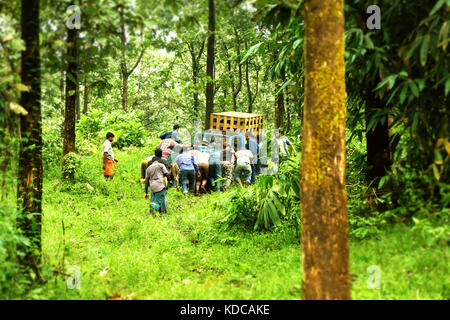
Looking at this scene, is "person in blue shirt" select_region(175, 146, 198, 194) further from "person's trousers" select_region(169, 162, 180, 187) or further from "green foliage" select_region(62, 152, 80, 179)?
"green foliage" select_region(62, 152, 80, 179)

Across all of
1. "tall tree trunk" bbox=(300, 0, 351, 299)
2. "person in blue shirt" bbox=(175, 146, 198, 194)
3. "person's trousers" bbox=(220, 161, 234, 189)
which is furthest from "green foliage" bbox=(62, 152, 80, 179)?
"tall tree trunk" bbox=(300, 0, 351, 299)

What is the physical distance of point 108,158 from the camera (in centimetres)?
1270

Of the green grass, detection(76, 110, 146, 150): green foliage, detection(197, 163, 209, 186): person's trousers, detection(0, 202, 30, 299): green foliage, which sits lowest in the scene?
the green grass

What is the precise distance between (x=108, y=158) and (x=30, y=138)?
7691 mm

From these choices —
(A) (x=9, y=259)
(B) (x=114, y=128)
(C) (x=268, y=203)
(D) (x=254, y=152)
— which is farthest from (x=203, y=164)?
(A) (x=9, y=259)

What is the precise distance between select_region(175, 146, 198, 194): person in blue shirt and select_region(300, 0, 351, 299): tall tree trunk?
25.5 feet

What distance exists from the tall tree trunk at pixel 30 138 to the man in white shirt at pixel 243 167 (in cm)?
693

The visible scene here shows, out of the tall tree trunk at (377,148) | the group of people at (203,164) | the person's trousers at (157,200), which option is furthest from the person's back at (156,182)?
the tall tree trunk at (377,148)

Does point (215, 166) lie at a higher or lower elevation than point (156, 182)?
higher

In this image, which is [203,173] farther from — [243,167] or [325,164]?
[325,164]

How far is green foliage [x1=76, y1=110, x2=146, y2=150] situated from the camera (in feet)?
56.3

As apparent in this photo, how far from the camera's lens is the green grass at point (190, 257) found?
16.0 ft

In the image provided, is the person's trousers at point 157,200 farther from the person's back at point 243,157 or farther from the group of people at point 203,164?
the person's back at point 243,157

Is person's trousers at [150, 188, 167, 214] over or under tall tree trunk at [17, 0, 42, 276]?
under
